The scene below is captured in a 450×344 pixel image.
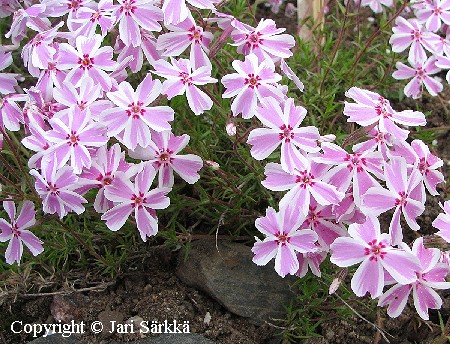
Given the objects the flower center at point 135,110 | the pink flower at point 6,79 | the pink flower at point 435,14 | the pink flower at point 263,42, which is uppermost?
the pink flower at point 263,42

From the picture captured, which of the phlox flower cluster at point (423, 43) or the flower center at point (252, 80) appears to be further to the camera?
the phlox flower cluster at point (423, 43)

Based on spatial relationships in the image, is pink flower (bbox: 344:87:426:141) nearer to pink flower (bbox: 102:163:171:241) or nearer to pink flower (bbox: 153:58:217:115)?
pink flower (bbox: 153:58:217:115)

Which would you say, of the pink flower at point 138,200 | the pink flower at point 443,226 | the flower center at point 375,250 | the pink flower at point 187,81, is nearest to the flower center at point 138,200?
the pink flower at point 138,200

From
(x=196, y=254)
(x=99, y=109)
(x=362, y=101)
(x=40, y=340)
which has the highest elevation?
(x=362, y=101)

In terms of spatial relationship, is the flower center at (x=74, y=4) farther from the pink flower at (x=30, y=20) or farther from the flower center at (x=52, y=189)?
the flower center at (x=52, y=189)

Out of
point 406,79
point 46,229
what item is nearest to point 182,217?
point 46,229

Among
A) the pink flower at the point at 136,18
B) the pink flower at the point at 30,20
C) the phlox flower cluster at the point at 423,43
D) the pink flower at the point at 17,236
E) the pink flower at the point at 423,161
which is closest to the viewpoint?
the pink flower at the point at 423,161

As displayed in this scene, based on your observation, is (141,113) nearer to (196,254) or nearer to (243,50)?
(243,50)
